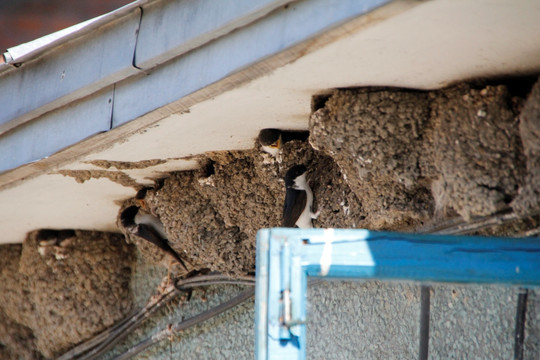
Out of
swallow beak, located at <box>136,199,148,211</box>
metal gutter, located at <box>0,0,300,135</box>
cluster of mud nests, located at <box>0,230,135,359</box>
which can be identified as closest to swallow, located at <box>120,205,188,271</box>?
swallow beak, located at <box>136,199,148,211</box>

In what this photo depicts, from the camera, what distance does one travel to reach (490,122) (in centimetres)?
283

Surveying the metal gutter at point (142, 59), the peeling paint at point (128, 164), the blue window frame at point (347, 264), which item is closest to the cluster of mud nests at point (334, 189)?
the peeling paint at point (128, 164)

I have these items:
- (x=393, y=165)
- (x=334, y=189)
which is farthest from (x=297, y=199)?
(x=393, y=165)

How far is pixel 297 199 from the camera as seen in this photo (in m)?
3.83

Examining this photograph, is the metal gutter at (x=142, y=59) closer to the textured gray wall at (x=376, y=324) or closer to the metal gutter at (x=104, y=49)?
the metal gutter at (x=104, y=49)

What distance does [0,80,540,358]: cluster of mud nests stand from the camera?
2.84 meters

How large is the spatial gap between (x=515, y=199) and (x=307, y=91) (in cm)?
84

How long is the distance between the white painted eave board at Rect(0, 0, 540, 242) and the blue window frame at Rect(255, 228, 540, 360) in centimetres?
→ 60

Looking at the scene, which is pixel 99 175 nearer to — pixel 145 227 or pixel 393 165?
pixel 145 227

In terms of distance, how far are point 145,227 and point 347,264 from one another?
2550mm

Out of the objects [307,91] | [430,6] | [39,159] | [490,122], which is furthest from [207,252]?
[430,6]

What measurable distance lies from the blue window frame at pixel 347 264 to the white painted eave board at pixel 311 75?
0.60 metres

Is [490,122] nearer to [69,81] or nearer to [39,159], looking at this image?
[69,81]

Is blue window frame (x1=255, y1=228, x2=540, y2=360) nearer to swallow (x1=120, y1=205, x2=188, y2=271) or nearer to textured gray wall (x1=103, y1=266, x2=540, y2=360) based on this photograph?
textured gray wall (x1=103, y1=266, x2=540, y2=360)
